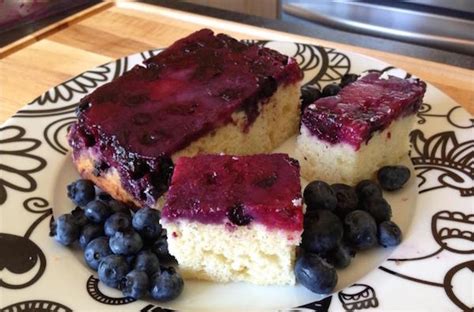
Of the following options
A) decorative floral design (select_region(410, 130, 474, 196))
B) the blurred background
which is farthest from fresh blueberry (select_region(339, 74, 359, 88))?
the blurred background

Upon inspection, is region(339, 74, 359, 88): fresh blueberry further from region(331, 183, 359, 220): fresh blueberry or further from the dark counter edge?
region(331, 183, 359, 220): fresh blueberry

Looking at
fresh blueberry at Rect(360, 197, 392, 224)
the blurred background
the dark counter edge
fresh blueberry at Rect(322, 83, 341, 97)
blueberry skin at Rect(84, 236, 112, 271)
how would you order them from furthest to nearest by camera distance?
the blurred background → the dark counter edge → fresh blueberry at Rect(322, 83, 341, 97) → fresh blueberry at Rect(360, 197, 392, 224) → blueberry skin at Rect(84, 236, 112, 271)

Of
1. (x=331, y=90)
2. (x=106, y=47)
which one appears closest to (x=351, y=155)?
(x=331, y=90)

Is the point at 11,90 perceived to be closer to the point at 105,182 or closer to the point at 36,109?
the point at 36,109

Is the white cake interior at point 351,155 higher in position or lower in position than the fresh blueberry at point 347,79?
lower

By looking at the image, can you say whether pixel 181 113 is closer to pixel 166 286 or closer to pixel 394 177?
pixel 166 286

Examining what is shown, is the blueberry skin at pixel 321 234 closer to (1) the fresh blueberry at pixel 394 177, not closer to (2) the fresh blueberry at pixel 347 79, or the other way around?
(1) the fresh blueberry at pixel 394 177

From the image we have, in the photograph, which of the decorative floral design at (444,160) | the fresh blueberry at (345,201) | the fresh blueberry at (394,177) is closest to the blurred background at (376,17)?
the decorative floral design at (444,160)
